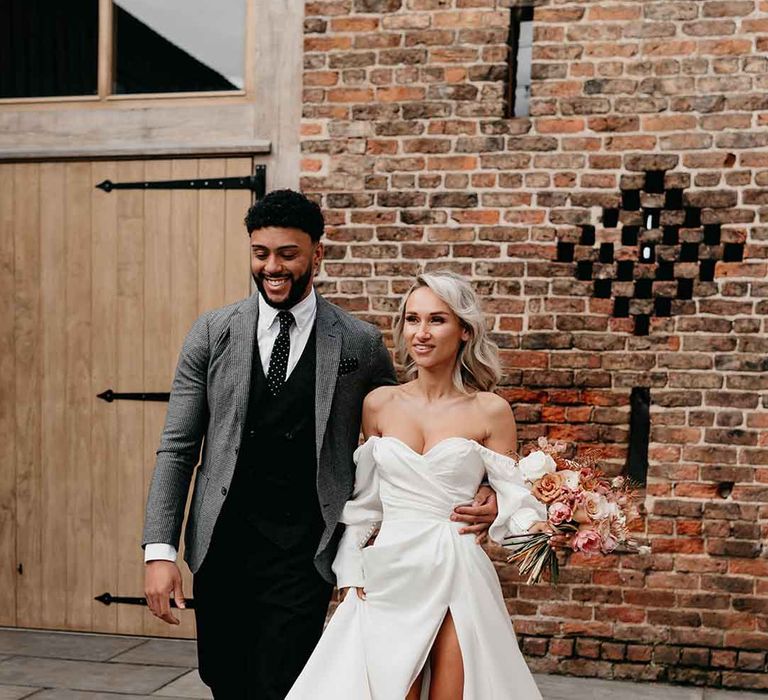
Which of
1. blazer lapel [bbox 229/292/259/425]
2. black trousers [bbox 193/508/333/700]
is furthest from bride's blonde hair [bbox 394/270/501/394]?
black trousers [bbox 193/508/333/700]

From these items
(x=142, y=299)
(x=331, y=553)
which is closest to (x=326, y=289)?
(x=142, y=299)

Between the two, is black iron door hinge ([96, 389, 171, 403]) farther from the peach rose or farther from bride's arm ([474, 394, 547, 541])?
the peach rose

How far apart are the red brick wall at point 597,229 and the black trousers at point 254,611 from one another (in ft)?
7.31

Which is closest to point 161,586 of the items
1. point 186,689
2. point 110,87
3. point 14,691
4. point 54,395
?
point 186,689

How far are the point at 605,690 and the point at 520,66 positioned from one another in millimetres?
3011

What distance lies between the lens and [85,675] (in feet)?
16.6

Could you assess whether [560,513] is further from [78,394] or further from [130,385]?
[78,394]

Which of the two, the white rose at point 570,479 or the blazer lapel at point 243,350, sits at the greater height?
the blazer lapel at point 243,350

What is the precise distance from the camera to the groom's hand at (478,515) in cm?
320

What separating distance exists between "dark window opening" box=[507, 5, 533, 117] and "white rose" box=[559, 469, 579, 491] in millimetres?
2705

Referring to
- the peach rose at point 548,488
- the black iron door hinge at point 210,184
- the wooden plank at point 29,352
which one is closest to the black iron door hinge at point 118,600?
the wooden plank at point 29,352

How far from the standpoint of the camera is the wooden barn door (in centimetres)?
569

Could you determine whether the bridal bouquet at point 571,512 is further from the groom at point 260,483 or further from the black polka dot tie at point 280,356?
the black polka dot tie at point 280,356

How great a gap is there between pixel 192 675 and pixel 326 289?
196 cm
